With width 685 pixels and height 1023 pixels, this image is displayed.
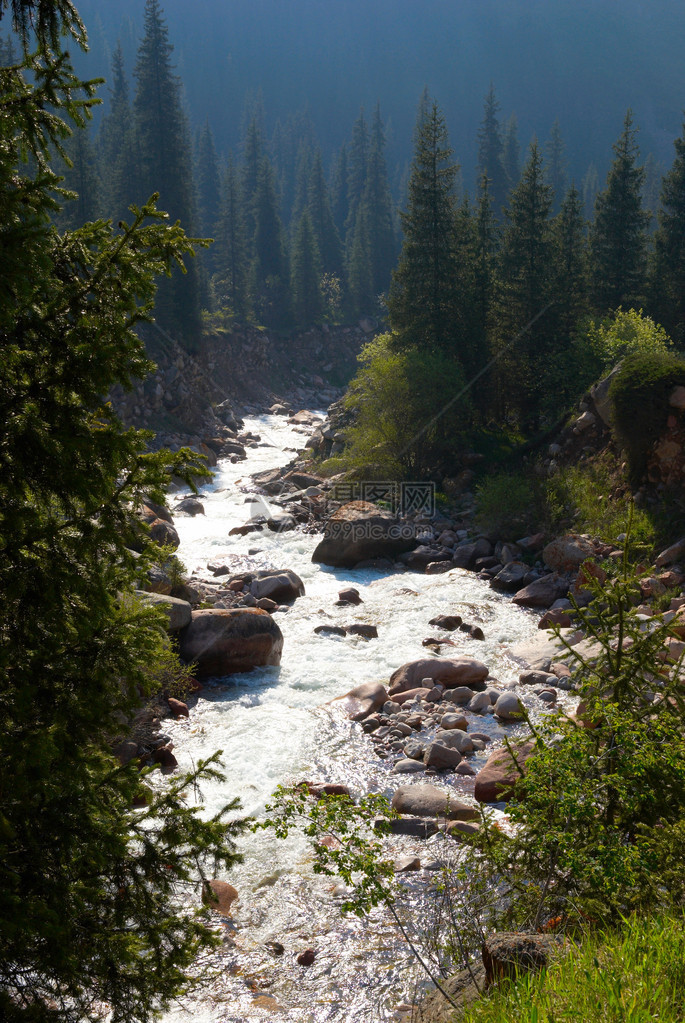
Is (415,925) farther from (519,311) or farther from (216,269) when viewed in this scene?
(216,269)

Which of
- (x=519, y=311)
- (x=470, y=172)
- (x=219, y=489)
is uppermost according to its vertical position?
(x=470, y=172)

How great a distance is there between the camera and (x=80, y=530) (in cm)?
386

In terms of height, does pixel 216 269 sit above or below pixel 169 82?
below

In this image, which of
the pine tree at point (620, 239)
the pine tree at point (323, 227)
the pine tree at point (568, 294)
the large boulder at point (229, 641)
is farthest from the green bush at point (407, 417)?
the pine tree at point (323, 227)

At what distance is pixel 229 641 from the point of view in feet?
39.1

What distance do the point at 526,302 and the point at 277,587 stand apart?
14.7 m

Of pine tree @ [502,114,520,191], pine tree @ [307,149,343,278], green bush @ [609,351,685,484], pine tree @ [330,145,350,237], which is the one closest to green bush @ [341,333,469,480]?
green bush @ [609,351,685,484]

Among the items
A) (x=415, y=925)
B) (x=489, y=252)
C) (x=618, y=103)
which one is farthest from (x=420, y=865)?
(x=618, y=103)

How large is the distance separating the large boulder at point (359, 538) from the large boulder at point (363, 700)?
297 inches

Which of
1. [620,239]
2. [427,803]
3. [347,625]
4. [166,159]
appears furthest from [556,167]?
[427,803]

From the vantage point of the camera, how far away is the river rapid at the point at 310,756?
5.62m

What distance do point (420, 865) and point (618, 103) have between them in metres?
169

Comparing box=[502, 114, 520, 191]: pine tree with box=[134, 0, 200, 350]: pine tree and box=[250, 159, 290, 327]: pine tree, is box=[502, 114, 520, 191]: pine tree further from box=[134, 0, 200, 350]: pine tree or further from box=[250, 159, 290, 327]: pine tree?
box=[134, 0, 200, 350]: pine tree

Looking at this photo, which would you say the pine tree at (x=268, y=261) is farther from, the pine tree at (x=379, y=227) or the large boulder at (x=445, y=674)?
the large boulder at (x=445, y=674)
